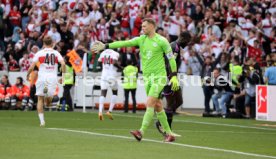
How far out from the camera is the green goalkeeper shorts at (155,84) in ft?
57.4

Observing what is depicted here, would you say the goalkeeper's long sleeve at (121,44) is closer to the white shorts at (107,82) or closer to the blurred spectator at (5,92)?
the white shorts at (107,82)

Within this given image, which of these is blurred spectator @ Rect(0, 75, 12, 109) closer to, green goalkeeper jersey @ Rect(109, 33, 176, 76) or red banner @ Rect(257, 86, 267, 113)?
red banner @ Rect(257, 86, 267, 113)

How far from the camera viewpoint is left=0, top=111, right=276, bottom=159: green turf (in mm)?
14680

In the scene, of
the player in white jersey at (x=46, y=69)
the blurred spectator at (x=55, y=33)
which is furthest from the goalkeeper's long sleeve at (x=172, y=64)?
the blurred spectator at (x=55, y=33)

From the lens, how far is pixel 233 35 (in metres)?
36.0

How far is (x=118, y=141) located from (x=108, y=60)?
12246mm

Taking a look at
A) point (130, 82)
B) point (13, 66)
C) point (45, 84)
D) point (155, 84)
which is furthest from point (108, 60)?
point (155, 84)

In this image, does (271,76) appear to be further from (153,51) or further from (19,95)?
(153,51)

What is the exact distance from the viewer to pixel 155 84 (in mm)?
17500

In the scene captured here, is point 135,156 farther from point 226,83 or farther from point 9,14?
point 9,14

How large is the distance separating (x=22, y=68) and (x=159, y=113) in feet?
56.9

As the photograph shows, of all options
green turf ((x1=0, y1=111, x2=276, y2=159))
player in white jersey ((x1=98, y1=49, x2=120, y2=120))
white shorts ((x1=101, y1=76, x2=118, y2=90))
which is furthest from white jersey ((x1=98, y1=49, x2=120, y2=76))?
green turf ((x1=0, y1=111, x2=276, y2=159))

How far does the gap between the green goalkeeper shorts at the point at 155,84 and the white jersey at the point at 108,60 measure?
38.2 ft

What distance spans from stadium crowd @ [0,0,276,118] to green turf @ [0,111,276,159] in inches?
342
